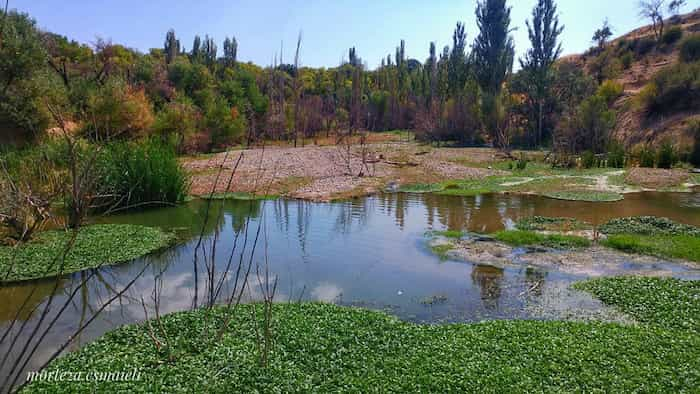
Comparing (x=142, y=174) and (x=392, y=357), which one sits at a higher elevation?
(x=142, y=174)

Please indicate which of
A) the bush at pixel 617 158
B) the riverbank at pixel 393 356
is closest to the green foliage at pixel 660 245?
the riverbank at pixel 393 356

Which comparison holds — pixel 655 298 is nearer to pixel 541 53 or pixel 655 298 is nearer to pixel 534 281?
pixel 534 281

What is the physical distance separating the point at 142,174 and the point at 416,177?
35.1 ft

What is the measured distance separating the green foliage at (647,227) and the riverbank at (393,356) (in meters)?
4.78

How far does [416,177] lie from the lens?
19281mm

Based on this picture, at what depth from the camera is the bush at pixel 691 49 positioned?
33125mm

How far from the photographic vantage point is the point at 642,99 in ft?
98.8

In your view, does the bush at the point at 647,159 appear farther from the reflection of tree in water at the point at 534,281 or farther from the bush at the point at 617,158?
the reflection of tree in water at the point at 534,281

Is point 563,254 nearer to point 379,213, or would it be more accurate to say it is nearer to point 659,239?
point 659,239

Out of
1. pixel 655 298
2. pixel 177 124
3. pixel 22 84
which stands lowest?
pixel 655 298

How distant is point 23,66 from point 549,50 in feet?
100

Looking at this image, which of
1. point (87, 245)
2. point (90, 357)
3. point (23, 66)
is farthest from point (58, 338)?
point (23, 66)

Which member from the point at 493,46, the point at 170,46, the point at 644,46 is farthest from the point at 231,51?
the point at 644,46

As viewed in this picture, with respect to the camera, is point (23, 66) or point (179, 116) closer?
point (23, 66)
